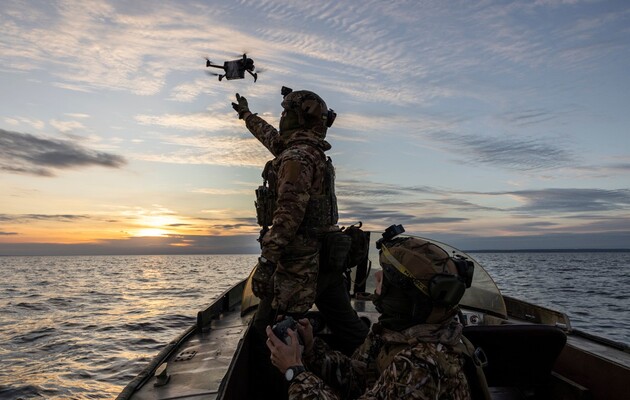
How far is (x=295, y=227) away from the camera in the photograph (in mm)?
3686

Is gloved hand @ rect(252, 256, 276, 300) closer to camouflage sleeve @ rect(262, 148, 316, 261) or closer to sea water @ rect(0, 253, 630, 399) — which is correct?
camouflage sleeve @ rect(262, 148, 316, 261)

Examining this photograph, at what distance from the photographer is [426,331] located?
6.66 feet

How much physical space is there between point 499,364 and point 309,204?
1938mm

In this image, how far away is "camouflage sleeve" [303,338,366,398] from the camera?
2.68 meters

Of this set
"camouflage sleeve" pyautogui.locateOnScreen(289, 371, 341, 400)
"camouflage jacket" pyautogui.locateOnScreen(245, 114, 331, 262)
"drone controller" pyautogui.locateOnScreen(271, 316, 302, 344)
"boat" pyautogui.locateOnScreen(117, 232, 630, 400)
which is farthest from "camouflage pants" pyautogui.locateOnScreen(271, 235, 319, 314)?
"camouflage sleeve" pyautogui.locateOnScreen(289, 371, 341, 400)

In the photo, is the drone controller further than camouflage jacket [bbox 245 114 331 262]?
No

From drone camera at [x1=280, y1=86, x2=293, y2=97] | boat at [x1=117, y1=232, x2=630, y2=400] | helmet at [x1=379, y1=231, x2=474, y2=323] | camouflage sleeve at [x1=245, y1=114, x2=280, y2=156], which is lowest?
boat at [x1=117, y1=232, x2=630, y2=400]

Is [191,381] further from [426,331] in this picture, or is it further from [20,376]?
[20,376]

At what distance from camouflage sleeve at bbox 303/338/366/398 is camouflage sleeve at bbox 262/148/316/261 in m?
1.09

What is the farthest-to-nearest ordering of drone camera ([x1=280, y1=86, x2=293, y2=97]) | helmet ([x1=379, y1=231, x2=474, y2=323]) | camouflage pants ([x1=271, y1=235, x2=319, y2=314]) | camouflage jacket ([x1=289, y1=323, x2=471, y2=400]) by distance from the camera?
drone camera ([x1=280, y1=86, x2=293, y2=97]) < camouflage pants ([x1=271, y1=235, x2=319, y2=314]) < helmet ([x1=379, y1=231, x2=474, y2=323]) < camouflage jacket ([x1=289, y1=323, x2=471, y2=400])

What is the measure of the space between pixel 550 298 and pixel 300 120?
1181 inches

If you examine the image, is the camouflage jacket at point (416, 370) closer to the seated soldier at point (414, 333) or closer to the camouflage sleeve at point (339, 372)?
the seated soldier at point (414, 333)

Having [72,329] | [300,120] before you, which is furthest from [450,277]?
[72,329]

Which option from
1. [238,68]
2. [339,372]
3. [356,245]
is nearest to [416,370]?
[339,372]
